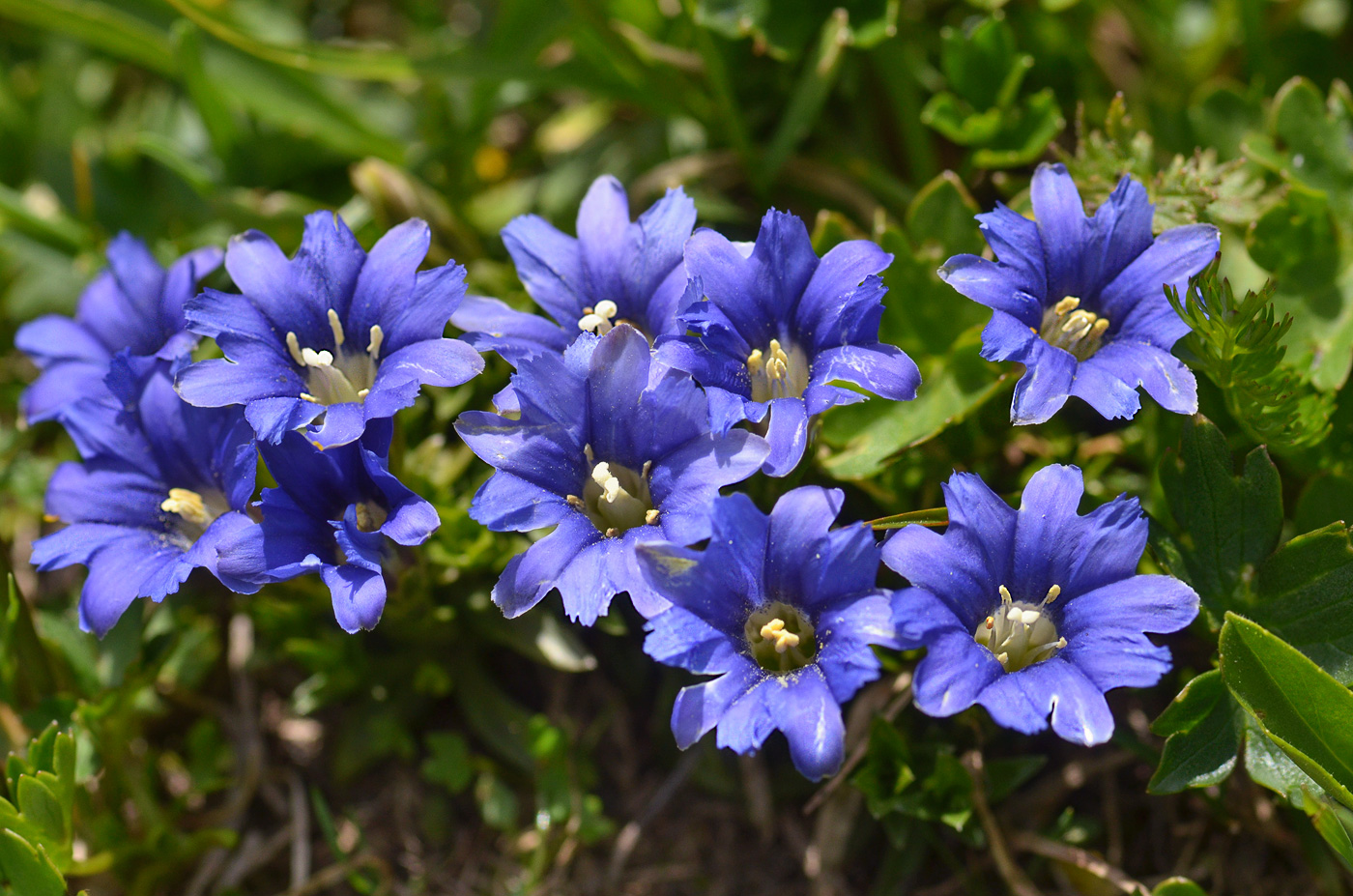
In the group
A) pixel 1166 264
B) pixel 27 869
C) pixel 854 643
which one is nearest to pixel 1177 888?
pixel 854 643

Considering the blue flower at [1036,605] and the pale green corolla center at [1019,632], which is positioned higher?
the blue flower at [1036,605]

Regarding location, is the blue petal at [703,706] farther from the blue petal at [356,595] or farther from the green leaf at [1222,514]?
the green leaf at [1222,514]

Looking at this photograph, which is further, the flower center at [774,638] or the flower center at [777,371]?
the flower center at [777,371]

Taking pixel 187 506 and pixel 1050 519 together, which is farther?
pixel 187 506

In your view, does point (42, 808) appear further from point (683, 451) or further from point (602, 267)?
point (602, 267)

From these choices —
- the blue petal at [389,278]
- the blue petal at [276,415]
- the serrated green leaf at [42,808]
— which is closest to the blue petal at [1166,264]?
the blue petal at [389,278]

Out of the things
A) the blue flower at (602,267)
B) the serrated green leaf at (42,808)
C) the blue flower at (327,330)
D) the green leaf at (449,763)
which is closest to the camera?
the blue flower at (327,330)
